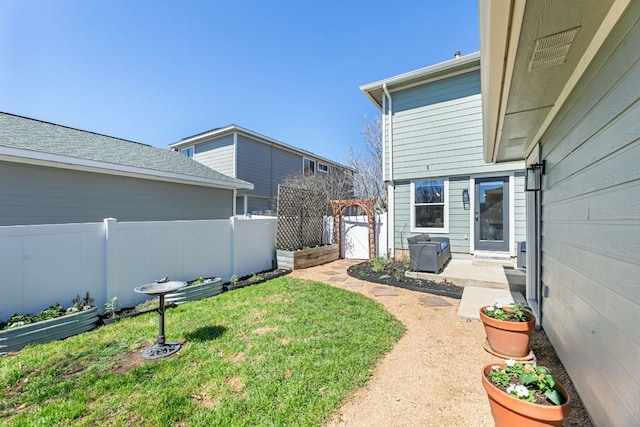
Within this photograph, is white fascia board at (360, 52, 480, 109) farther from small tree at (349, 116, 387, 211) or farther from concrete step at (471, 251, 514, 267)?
small tree at (349, 116, 387, 211)

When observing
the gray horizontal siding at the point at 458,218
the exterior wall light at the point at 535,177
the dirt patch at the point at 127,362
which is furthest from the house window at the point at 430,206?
the dirt patch at the point at 127,362

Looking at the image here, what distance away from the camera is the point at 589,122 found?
6.37 feet

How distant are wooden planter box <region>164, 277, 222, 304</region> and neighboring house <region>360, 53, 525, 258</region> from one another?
517 centimetres

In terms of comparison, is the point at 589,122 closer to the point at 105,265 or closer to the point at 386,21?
the point at 105,265

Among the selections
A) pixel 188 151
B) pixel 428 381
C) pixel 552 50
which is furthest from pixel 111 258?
pixel 188 151

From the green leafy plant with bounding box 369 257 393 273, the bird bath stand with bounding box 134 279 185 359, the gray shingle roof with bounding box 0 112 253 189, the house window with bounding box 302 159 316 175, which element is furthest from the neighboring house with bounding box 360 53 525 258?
the house window with bounding box 302 159 316 175

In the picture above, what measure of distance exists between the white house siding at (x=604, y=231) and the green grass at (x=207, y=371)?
1.63 metres

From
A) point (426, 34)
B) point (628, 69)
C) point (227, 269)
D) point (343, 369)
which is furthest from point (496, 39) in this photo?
point (426, 34)

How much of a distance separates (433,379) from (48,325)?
4396 millimetres

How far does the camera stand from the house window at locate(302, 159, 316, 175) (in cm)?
1566

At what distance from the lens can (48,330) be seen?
3.27 m

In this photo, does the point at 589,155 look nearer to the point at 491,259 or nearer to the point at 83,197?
the point at 491,259

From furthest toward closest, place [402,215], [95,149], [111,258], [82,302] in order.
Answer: [402,215]
[95,149]
[111,258]
[82,302]

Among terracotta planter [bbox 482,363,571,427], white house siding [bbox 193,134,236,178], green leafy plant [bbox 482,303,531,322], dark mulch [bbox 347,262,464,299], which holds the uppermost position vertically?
white house siding [bbox 193,134,236,178]
